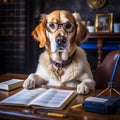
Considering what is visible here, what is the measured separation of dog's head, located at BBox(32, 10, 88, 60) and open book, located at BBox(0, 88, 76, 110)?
0.33m

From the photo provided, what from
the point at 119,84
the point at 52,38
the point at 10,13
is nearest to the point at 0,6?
the point at 10,13

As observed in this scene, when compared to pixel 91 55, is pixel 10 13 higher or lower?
higher

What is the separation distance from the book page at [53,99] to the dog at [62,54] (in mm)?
237

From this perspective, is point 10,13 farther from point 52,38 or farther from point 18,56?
point 52,38

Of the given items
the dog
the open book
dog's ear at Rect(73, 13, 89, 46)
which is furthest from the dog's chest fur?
the open book

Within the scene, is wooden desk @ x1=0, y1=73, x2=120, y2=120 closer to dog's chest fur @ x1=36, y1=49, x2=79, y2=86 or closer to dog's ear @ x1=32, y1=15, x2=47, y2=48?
dog's chest fur @ x1=36, y1=49, x2=79, y2=86

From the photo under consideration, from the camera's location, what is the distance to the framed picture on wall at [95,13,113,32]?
3601 mm

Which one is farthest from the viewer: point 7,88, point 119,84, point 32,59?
point 32,59

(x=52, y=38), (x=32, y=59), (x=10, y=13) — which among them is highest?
(x=10, y=13)

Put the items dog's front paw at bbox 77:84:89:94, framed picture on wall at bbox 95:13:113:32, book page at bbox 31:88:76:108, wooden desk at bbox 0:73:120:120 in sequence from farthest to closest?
framed picture on wall at bbox 95:13:113:32, dog's front paw at bbox 77:84:89:94, book page at bbox 31:88:76:108, wooden desk at bbox 0:73:120:120

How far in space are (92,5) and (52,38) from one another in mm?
2671

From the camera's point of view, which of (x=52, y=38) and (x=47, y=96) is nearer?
(x=47, y=96)

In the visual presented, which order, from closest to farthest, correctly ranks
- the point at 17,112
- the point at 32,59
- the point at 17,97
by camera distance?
the point at 17,112, the point at 17,97, the point at 32,59

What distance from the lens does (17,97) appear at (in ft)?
3.16
